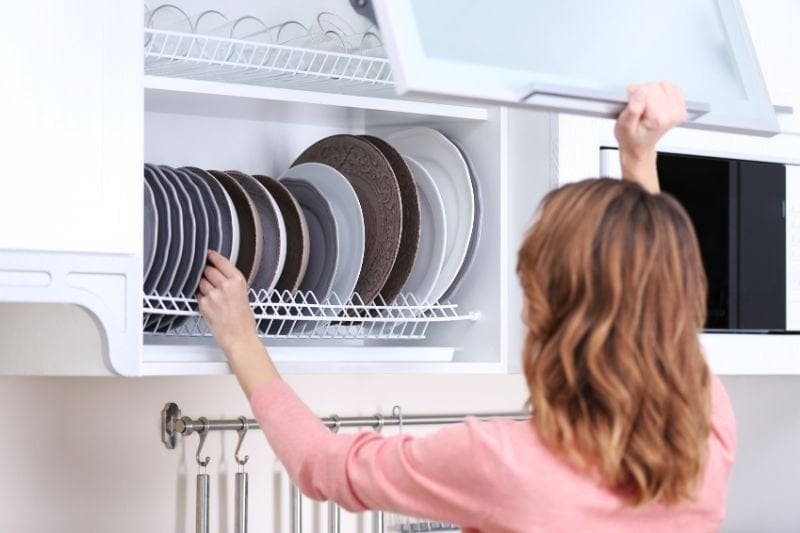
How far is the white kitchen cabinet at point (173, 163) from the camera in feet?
4.14

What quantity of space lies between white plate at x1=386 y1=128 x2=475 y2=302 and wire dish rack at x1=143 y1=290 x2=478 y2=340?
0.05 m

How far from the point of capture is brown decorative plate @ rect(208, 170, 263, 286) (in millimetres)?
1478

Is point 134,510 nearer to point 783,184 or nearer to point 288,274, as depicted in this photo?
point 288,274

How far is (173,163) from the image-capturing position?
168cm

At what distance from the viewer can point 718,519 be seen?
1174 millimetres

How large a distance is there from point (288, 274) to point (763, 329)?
0.70m

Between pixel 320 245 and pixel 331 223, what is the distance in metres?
0.03

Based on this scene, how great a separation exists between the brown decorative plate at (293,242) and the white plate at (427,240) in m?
0.16

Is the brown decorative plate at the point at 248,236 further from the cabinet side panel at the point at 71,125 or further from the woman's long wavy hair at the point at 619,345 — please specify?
the woman's long wavy hair at the point at 619,345

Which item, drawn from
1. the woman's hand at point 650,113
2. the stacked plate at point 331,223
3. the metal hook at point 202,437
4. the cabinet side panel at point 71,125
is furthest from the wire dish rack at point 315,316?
the woman's hand at point 650,113

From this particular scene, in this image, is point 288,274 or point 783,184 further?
point 783,184

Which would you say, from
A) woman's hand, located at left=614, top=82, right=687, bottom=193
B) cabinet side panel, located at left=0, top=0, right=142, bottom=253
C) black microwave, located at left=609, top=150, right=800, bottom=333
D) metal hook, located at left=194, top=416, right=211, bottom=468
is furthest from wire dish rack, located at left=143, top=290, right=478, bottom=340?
woman's hand, located at left=614, top=82, right=687, bottom=193

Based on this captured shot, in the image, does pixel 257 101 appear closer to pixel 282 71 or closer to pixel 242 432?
pixel 282 71

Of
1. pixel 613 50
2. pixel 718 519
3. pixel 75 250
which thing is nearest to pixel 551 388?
pixel 718 519
